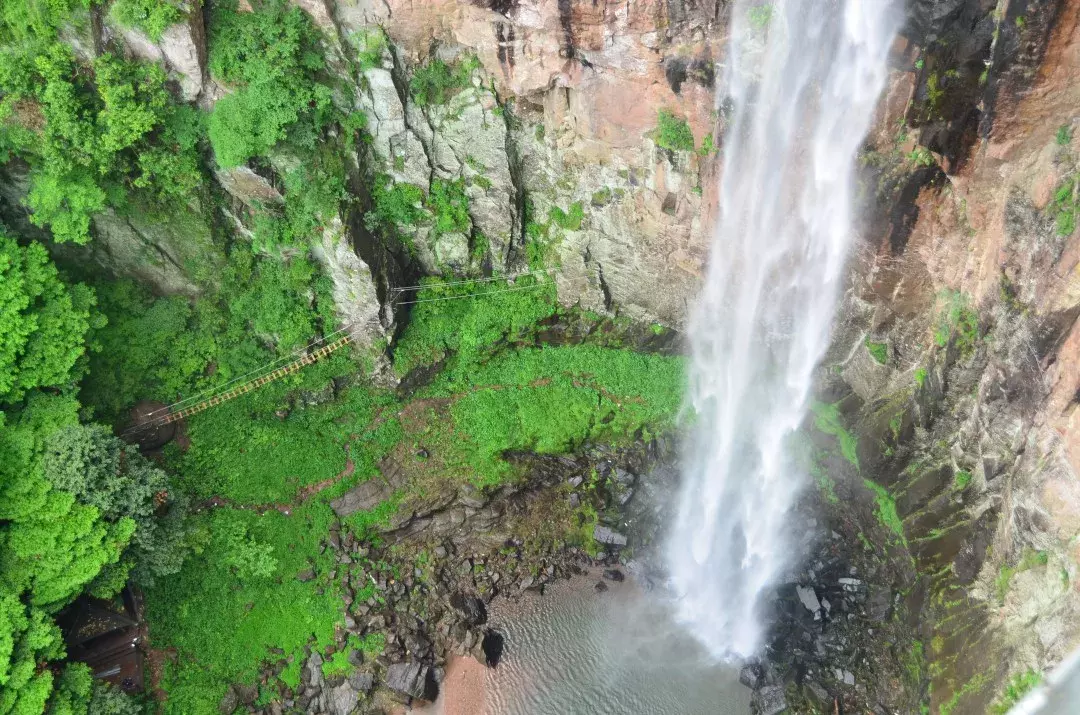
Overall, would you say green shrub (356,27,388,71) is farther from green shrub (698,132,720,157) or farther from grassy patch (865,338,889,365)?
grassy patch (865,338,889,365)

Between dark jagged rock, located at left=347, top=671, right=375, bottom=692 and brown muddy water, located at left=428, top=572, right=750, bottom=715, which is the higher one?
brown muddy water, located at left=428, top=572, right=750, bottom=715

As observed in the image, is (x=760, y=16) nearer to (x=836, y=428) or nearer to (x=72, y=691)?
(x=836, y=428)

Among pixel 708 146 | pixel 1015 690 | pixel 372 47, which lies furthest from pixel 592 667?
pixel 372 47

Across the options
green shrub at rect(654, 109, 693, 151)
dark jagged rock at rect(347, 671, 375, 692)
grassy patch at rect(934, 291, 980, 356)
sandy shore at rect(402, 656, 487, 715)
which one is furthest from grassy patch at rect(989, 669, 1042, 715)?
dark jagged rock at rect(347, 671, 375, 692)

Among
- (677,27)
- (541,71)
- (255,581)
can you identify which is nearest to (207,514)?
(255,581)

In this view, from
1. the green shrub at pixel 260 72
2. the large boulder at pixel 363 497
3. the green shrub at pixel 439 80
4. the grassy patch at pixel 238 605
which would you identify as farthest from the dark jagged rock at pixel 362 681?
the green shrub at pixel 439 80

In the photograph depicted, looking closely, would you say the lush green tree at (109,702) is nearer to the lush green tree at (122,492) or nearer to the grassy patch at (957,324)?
the lush green tree at (122,492)

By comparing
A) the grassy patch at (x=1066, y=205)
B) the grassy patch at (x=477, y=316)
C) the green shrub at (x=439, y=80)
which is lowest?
the grassy patch at (x=477, y=316)
